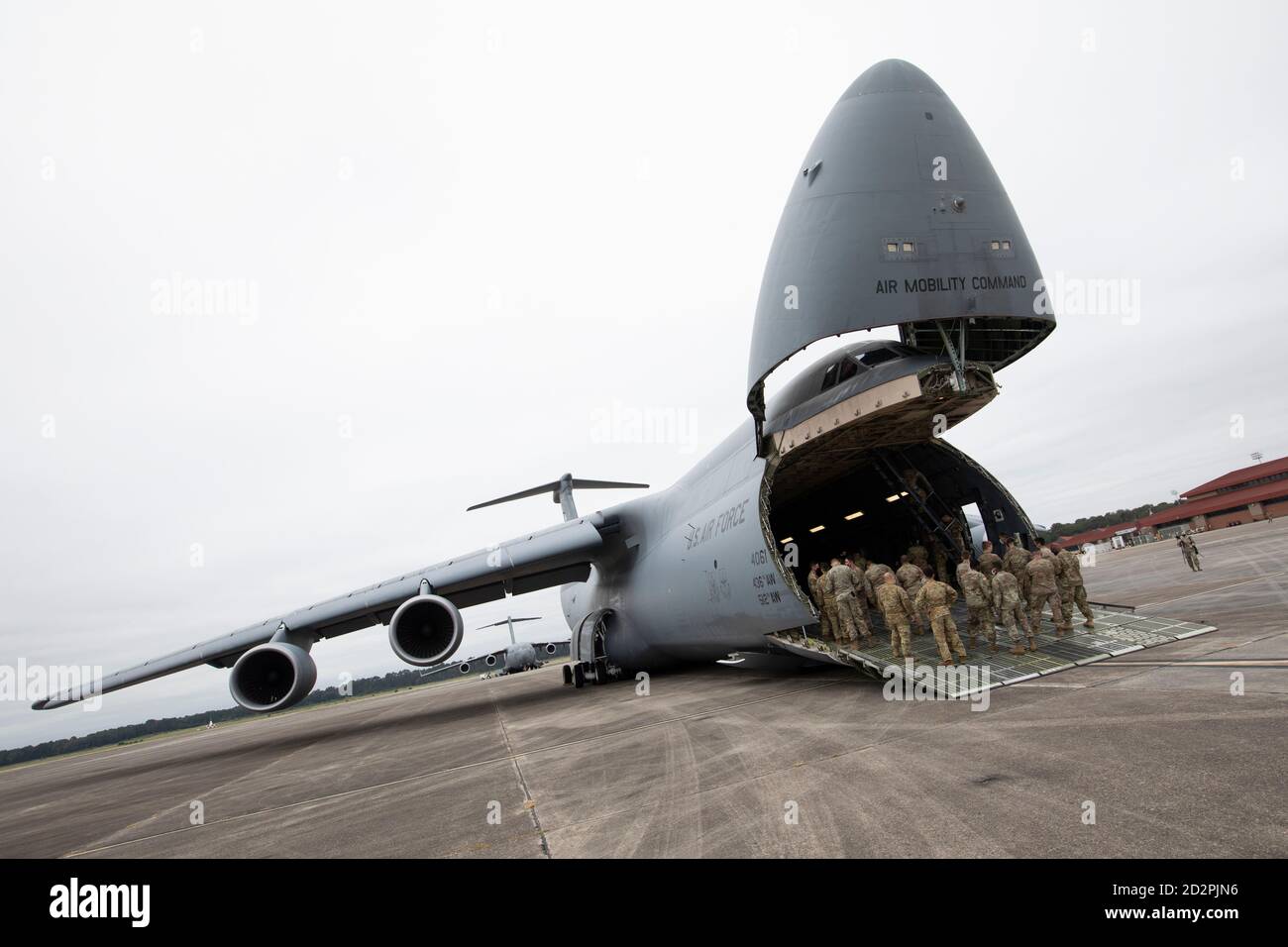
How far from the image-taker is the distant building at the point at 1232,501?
51094 mm

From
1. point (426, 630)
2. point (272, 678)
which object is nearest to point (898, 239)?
point (426, 630)

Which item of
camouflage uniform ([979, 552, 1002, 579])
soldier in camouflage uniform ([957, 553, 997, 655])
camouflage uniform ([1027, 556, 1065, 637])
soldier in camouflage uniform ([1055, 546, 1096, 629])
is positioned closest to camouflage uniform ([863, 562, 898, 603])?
soldier in camouflage uniform ([957, 553, 997, 655])

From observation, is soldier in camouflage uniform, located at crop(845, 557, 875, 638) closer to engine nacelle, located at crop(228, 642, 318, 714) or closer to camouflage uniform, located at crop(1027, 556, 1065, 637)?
camouflage uniform, located at crop(1027, 556, 1065, 637)

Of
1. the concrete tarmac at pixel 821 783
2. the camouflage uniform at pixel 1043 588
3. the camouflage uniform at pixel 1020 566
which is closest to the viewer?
the concrete tarmac at pixel 821 783

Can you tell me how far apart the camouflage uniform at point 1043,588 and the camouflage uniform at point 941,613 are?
1.34 m

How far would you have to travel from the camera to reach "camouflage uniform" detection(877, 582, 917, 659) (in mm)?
8906

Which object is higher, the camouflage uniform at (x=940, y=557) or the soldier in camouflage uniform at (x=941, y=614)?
the camouflage uniform at (x=940, y=557)

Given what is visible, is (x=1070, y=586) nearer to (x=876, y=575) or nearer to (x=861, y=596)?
(x=876, y=575)

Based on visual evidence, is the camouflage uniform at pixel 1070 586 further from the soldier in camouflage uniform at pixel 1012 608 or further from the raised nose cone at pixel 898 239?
the raised nose cone at pixel 898 239

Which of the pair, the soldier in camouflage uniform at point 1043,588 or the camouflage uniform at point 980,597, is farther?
the camouflage uniform at point 980,597

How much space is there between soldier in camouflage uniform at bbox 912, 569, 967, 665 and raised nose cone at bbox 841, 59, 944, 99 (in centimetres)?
639

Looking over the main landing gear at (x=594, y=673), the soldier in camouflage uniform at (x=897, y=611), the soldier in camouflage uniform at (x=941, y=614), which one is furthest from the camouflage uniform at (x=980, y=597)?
the main landing gear at (x=594, y=673)

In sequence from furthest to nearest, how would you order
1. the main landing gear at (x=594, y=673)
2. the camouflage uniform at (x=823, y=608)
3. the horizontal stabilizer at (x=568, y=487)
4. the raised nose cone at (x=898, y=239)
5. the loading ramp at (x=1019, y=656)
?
the horizontal stabilizer at (x=568, y=487), the main landing gear at (x=594, y=673), the camouflage uniform at (x=823, y=608), the raised nose cone at (x=898, y=239), the loading ramp at (x=1019, y=656)
